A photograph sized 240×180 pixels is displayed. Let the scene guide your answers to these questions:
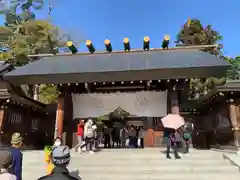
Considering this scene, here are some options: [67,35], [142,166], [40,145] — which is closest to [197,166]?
[142,166]

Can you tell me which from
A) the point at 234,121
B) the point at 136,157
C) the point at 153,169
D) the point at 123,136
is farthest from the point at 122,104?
the point at 234,121

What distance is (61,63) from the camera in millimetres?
12297

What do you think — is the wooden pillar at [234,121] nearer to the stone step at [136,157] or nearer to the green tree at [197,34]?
the stone step at [136,157]

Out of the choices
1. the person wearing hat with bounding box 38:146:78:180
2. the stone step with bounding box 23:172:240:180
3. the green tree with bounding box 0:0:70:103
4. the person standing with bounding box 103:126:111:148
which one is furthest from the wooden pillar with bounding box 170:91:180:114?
the green tree with bounding box 0:0:70:103

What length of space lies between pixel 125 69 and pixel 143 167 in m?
4.67

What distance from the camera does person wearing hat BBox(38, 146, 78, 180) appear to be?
2.02 metres

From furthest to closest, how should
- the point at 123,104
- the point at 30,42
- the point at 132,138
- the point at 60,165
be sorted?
the point at 30,42 → the point at 132,138 → the point at 123,104 → the point at 60,165

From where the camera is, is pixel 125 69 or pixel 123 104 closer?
pixel 125 69

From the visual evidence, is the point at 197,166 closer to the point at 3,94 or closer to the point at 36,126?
the point at 3,94

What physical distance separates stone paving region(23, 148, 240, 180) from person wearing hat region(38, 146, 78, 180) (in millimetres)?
4595

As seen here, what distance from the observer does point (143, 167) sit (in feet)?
24.0

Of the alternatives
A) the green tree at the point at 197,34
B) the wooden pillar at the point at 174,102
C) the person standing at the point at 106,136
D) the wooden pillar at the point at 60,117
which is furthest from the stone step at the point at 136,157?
the green tree at the point at 197,34

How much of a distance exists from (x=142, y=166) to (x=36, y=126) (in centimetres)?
895

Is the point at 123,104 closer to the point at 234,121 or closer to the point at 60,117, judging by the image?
the point at 60,117
